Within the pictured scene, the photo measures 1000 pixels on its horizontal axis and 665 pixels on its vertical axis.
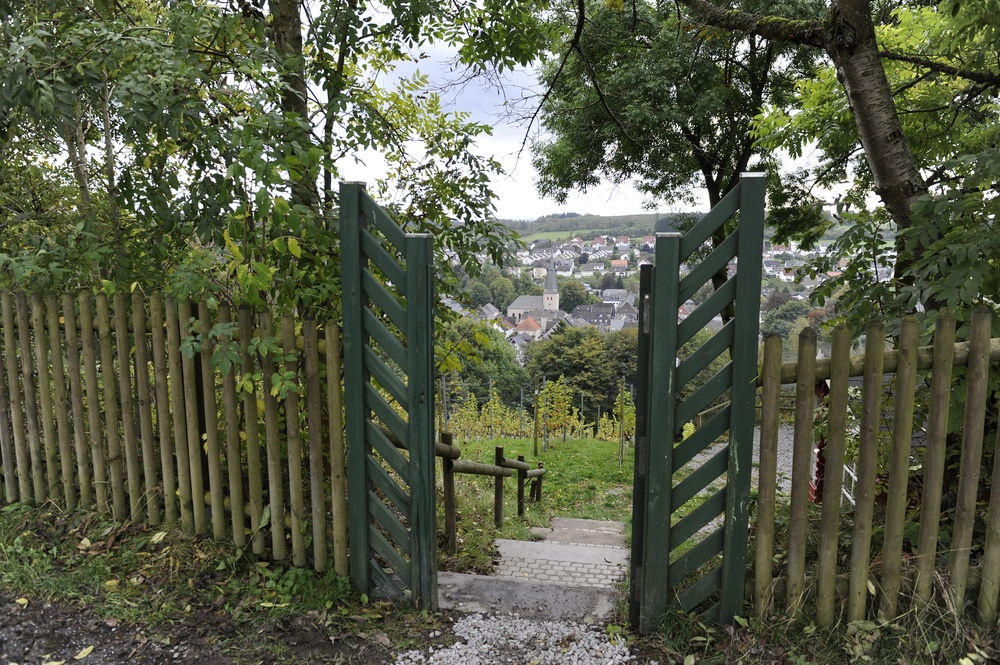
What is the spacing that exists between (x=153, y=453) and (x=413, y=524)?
1.67m

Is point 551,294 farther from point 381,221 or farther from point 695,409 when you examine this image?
point 695,409

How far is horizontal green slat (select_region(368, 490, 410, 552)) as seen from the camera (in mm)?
3354

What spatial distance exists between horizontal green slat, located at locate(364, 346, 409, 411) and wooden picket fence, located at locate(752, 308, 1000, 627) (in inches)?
60.5

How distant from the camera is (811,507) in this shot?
4.33 meters

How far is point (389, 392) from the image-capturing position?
3.33 meters

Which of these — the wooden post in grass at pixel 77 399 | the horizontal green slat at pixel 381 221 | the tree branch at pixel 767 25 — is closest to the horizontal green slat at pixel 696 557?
the horizontal green slat at pixel 381 221

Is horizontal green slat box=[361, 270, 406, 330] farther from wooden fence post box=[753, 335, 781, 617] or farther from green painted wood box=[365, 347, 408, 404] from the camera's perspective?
wooden fence post box=[753, 335, 781, 617]

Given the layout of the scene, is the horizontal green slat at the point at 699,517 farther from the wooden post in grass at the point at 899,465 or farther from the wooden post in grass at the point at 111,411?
the wooden post in grass at the point at 111,411

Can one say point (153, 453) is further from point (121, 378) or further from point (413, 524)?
point (413, 524)

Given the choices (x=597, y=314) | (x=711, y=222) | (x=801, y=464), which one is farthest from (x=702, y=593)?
(x=597, y=314)

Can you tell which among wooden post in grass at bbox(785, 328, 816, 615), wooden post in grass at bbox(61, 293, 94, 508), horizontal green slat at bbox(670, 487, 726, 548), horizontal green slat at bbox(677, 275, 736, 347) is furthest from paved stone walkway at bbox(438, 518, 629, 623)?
wooden post in grass at bbox(61, 293, 94, 508)

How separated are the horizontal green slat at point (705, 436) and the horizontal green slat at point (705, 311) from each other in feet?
1.14

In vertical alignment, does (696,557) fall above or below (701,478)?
below

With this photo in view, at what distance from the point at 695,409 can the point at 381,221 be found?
5.13 ft
